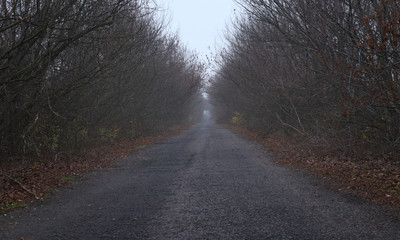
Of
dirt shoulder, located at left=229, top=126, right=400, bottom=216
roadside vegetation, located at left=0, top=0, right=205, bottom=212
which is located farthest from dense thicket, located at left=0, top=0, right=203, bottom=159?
dirt shoulder, located at left=229, top=126, right=400, bottom=216

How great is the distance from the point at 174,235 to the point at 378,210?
3.23 meters

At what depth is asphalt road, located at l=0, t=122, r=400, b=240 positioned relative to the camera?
4.82m

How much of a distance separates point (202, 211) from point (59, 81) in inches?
309

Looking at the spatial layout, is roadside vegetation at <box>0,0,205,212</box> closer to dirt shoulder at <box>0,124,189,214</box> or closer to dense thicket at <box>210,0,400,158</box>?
dirt shoulder at <box>0,124,189,214</box>

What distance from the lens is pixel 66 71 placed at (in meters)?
10.8

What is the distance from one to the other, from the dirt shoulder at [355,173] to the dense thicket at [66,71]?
6.22m

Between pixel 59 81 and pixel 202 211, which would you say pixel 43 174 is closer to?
pixel 59 81

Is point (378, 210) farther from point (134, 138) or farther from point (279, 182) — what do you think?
point (134, 138)

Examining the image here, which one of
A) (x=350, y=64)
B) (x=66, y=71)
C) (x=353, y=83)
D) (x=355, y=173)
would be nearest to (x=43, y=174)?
(x=66, y=71)

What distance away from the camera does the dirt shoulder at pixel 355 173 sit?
6645 mm

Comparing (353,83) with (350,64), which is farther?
(353,83)

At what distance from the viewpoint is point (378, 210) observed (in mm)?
5723

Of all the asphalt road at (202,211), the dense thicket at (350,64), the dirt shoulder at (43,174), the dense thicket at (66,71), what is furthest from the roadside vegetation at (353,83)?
the dirt shoulder at (43,174)

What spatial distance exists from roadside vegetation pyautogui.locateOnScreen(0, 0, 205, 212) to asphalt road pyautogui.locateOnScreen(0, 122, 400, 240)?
5.00 ft
